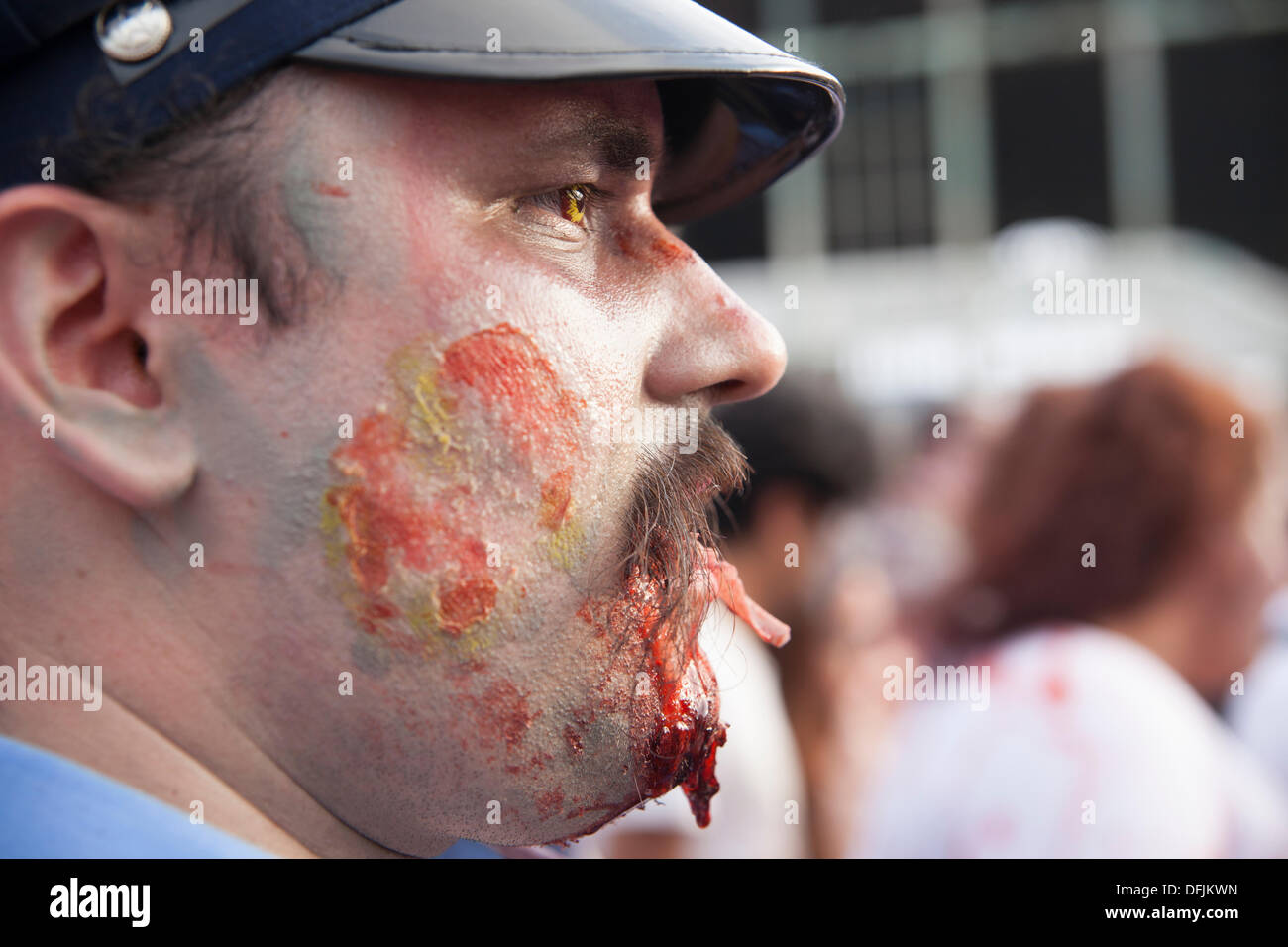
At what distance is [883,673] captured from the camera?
13.7ft

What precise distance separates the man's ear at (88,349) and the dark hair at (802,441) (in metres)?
2.75

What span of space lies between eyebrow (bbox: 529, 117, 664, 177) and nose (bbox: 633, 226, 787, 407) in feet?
0.38

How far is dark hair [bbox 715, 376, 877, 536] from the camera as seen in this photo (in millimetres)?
4031

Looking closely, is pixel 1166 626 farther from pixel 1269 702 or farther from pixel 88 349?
pixel 88 349

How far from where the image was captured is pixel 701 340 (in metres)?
1.50

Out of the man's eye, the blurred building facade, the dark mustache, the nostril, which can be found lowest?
the dark mustache

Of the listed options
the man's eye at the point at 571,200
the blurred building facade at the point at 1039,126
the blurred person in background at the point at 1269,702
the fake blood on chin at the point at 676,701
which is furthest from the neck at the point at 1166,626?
the blurred building facade at the point at 1039,126

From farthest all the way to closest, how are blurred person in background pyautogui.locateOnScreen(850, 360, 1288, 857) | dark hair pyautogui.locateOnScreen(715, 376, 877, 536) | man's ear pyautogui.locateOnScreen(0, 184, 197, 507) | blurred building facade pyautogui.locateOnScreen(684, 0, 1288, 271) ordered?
blurred building facade pyautogui.locateOnScreen(684, 0, 1288, 271) < dark hair pyautogui.locateOnScreen(715, 376, 877, 536) < blurred person in background pyautogui.locateOnScreen(850, 360, 1288, 857) < man's ear pyautogui.locateOnScreen(0, 184, 197, 507)

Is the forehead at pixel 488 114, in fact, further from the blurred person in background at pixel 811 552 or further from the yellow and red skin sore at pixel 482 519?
the blurred person in background at pixel 811 552

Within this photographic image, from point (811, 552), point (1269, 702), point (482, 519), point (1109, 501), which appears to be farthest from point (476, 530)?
point (1269, 702)

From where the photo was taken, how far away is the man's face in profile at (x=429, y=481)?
1.32 m

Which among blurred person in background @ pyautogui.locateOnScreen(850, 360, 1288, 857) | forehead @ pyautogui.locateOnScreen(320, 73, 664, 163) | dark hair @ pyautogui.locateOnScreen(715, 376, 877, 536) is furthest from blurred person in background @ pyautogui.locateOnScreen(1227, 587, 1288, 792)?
forehead @ pyautogui.locateOnScreen(320, 73, 664, 163)

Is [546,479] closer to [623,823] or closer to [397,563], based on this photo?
[397,563]

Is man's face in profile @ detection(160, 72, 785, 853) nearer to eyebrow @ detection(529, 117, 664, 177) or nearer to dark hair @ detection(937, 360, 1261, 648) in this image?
eyebrow @ detection(529, 117, 664, 177)
